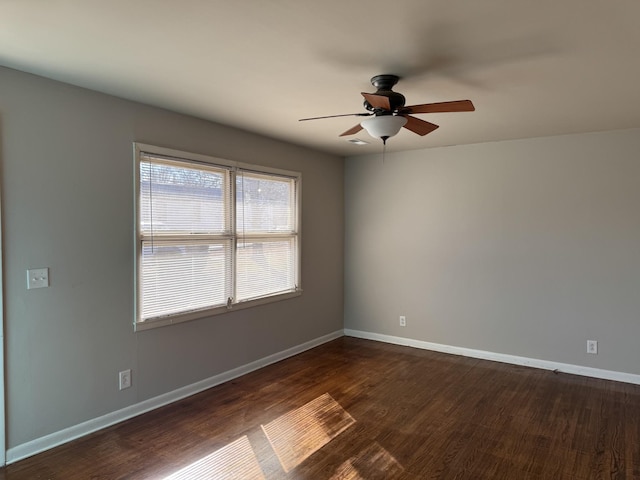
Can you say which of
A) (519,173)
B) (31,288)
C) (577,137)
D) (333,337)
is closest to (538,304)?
(519,173)

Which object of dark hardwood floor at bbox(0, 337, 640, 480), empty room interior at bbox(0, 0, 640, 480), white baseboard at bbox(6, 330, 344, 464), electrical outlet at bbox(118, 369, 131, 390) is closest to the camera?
empty room interior at bbox(0, 0, 640, 480)

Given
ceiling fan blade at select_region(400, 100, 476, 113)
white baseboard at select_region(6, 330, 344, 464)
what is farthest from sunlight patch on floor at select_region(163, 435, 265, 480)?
ceiling fan blade at select_region(400, 100, 476, 113)

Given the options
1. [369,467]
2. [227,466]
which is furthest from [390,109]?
[227,466]

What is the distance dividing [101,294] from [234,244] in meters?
1.31

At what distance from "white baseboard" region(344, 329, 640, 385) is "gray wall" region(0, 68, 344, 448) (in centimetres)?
240

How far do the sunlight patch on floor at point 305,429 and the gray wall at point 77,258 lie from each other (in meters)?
1.02

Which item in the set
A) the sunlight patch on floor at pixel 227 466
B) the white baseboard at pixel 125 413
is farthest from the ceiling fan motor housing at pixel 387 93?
the white baseboard at pixel 125 413

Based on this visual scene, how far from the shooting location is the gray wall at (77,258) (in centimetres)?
263

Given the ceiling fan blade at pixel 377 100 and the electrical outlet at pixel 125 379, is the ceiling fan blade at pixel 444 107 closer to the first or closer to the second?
the ceiling fan blade at pixel 377 100

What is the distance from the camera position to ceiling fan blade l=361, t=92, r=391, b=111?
234 centimetres

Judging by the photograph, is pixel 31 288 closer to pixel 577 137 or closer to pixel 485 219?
pixel 485 219

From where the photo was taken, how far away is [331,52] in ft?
7.64

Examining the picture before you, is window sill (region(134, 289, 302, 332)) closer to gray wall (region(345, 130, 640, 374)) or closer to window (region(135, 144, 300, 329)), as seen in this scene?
window (region(135, 144, 300, 329))

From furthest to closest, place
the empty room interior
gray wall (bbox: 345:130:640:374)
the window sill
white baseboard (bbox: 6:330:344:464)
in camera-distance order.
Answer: gray wall (bbox: 345:130:640:374)
the window sill
white baseboard (bbox: 6:330:344:464)
the empty room interior
